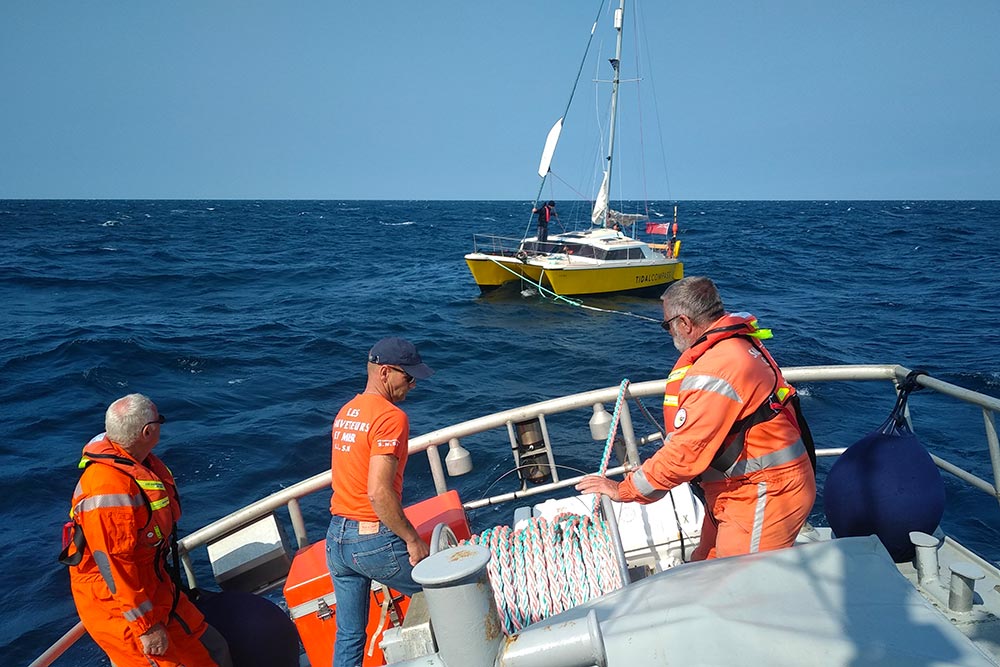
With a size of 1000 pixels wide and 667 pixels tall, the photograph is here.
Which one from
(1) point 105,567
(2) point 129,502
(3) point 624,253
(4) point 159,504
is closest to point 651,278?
(3) point 624,253

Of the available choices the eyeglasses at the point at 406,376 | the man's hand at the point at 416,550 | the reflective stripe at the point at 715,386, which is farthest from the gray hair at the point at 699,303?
the man's hand at the point at 416,550

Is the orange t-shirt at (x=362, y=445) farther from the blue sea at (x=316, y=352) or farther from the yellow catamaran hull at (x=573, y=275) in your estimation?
the yellow catamaran hull at (x=573, y=275)

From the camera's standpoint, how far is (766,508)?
254cm

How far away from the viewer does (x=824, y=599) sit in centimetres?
157

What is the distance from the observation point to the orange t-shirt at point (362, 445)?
9.30 feet

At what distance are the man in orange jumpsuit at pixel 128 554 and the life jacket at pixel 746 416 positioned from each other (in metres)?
2.19

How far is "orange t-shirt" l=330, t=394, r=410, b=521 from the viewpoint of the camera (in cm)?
283

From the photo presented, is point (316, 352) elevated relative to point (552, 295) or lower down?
lower down

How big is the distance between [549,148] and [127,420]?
2680 cm

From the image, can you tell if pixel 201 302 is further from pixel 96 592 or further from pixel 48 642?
pixel 96 592

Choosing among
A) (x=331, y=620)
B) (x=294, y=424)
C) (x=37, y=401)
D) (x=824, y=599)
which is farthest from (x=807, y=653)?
(x=37, y=401)

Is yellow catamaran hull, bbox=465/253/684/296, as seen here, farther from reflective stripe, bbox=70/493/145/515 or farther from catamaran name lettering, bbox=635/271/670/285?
reflective stripe, bbox=70/493/145/515

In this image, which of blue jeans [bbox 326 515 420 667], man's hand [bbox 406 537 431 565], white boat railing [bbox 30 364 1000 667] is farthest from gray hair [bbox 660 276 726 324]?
blue jeans [bbox 326 515 420 667]

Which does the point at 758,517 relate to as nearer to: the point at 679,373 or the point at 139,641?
the point at 679,373
